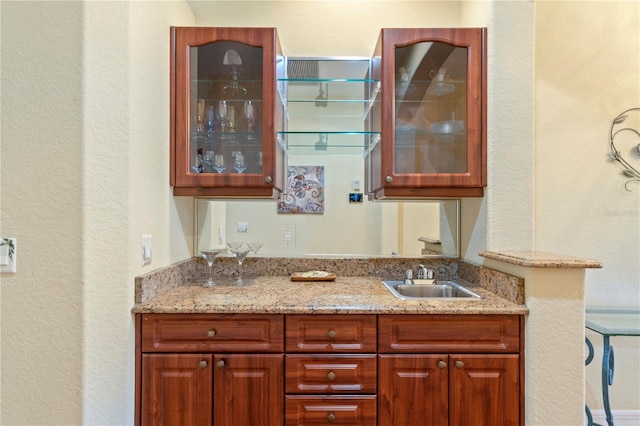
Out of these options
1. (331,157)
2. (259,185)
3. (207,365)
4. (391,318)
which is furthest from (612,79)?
(207,365)

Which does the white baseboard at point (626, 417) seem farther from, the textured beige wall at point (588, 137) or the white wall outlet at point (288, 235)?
the white wall outlet at point (288, 235)

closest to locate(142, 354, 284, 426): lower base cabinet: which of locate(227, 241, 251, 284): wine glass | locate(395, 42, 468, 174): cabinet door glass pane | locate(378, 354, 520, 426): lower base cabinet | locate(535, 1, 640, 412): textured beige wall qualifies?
locate(378, 354, 520, 426): lower base cabinet

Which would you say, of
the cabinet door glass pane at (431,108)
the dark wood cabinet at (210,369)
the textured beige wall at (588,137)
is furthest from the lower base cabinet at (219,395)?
the textured beige wall at (588,137)

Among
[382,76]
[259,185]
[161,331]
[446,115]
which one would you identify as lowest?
[161,331]

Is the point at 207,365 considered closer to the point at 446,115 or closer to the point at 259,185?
the point at 259,185

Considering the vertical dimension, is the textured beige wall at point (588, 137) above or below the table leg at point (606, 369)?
above

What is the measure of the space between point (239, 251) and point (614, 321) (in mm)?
2048

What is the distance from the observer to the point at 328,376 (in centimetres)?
143

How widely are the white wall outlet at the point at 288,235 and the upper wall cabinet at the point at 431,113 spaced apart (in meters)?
0.58

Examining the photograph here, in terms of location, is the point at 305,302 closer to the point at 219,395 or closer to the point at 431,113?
the point at 219,395

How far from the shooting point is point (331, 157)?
2.08m

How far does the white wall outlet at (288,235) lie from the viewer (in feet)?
6.97

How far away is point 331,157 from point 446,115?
67 cm

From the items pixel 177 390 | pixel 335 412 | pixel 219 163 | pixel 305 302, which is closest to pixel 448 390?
pixel 335 412
